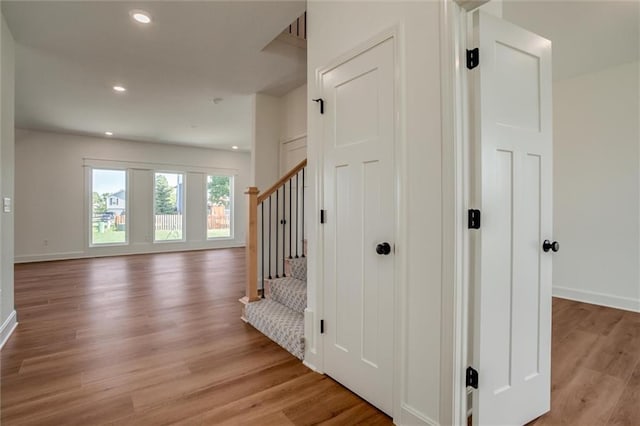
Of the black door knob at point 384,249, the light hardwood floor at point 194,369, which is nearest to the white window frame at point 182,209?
the light hardwood floor at point 194,369

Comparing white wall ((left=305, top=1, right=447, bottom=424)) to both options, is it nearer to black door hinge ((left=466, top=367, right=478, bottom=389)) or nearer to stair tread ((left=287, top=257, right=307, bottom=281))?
black door hinge ((left=466, top=367, right=478, bottom=389))

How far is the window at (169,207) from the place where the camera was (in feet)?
Result: 26.4

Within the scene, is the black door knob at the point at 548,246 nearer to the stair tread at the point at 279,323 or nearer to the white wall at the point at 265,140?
the stair tread at the point at 279,323

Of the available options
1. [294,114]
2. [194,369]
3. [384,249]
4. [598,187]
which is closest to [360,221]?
[384,249]

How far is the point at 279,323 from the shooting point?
2.68 meters

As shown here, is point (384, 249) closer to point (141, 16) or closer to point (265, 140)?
point (141, 16)

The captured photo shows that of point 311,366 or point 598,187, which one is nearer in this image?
point 311,366

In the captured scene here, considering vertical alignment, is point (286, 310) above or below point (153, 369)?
above

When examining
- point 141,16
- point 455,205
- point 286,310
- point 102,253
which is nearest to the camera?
point 455,205

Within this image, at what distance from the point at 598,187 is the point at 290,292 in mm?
3806

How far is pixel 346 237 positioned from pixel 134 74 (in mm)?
3577

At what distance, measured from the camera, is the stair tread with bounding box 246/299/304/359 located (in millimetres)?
2446

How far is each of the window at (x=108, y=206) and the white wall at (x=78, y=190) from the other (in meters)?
0.16

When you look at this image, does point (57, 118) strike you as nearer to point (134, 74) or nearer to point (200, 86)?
point (134, 74)
